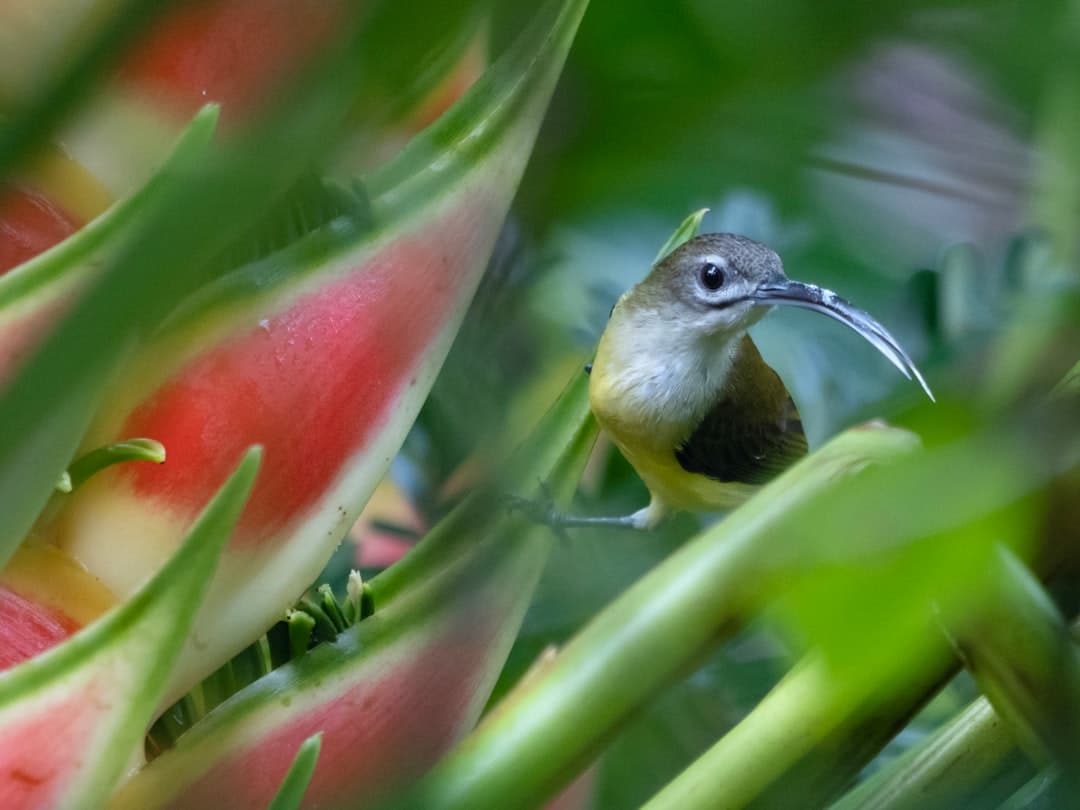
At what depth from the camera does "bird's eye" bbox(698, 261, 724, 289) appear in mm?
682

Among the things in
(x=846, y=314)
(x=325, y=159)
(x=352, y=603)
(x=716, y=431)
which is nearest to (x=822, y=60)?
(x=325, y=159)

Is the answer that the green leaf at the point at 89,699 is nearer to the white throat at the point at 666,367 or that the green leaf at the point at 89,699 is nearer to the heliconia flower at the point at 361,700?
the heliconia flower at the point at 361,700

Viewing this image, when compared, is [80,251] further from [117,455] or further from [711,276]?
[711,276]

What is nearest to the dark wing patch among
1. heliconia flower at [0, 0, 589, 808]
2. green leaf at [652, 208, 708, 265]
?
green leaf at [652, 208, 708, 265]

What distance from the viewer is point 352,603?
21cm

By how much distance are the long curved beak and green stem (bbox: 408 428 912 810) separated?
0.02 meters

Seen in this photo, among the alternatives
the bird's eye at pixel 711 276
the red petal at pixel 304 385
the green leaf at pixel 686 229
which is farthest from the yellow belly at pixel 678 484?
the red petal at pixel 304 385

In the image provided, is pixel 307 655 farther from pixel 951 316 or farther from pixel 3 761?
pixel 951 316

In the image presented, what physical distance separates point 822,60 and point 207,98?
0.28 feet

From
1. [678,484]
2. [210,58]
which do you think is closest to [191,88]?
[210,58]

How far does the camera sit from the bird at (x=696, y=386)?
672 mm

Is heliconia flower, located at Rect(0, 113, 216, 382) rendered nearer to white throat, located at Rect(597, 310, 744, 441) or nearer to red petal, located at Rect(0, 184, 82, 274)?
red petal, located at Rect(0, 184, 82, 274)

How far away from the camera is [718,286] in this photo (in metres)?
0.69

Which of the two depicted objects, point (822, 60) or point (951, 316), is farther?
point (951, 316)
